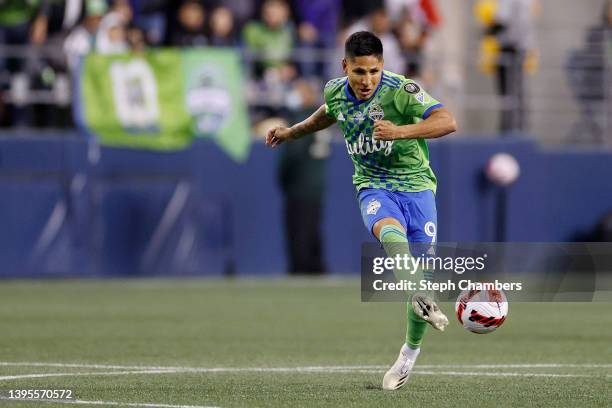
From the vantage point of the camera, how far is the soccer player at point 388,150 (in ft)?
28.9

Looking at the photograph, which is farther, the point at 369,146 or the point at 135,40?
the point at 135,40

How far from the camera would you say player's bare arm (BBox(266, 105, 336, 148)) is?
949cm

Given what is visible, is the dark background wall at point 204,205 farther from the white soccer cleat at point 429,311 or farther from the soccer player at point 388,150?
the white soccer cleat at point 429,311

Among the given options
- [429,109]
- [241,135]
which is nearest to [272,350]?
[429,109]

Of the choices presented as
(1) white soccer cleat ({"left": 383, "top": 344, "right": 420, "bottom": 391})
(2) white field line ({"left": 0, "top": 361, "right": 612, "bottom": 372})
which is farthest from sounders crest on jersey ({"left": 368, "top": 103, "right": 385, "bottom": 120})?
(2) white field line ({"left": 0, "top": 361, "right": 612, "bottom": 372})

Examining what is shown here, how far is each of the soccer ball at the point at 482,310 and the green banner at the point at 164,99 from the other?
11768mm

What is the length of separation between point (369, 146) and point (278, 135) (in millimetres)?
830

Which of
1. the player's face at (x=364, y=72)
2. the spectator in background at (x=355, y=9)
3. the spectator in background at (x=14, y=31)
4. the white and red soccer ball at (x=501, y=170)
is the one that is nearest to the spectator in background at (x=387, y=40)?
the spectator in background at (x=355, y=9)

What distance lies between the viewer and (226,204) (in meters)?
21.0

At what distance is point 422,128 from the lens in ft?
27.9

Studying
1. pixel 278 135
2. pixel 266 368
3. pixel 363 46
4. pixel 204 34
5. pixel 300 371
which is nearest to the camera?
pixel 363 46

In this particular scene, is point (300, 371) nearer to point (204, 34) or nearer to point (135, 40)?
point (135, 40)

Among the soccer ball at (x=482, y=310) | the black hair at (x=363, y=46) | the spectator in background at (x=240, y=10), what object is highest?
the black hair at (x=363, y=46)

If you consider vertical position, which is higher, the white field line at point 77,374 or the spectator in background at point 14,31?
the spectator in background at point 14,31
